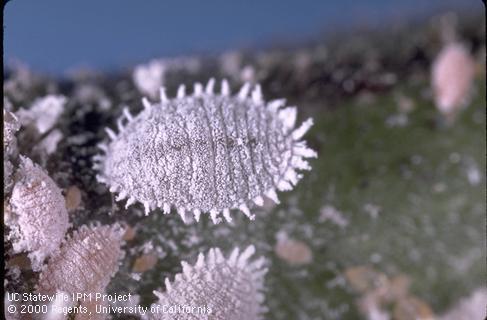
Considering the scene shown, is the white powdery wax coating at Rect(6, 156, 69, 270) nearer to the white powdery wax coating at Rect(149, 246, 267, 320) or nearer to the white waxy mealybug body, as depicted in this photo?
the white waxy mealybug body

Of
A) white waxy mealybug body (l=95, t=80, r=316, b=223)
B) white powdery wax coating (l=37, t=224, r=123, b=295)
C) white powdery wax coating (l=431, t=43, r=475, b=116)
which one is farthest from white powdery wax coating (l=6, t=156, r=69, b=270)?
white powdery wax coating (l=431, t=43, r=475, b=116)

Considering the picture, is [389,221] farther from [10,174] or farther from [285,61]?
[10,174]

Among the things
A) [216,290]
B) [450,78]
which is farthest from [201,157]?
[450,78]

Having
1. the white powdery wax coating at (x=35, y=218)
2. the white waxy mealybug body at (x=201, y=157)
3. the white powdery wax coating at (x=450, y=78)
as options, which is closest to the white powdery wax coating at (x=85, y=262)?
the white powdery wax coating at (x=35, y=218)

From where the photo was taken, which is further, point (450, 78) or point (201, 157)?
point (450, 78)

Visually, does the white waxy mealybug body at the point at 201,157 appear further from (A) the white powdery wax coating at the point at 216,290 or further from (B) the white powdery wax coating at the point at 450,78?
(B) the white powdery wax coating at the point at 450,78

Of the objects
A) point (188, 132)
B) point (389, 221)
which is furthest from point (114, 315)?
point (389, 221)

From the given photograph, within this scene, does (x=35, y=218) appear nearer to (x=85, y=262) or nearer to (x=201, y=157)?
(x=85, y=262)
